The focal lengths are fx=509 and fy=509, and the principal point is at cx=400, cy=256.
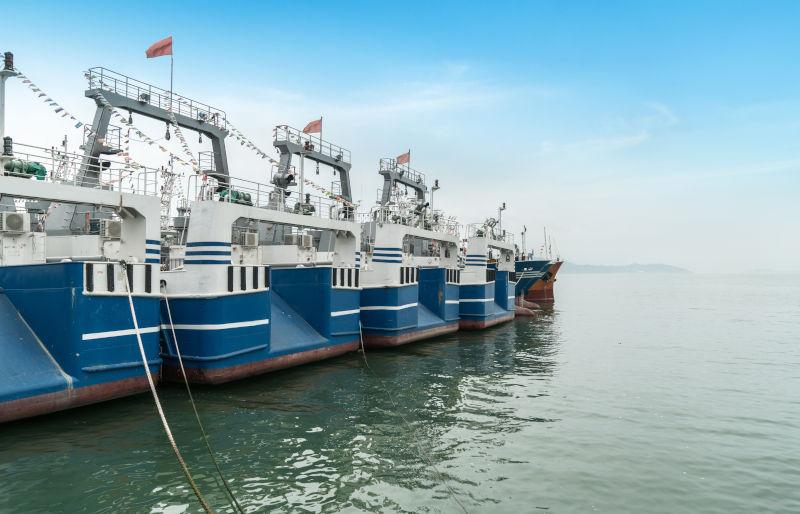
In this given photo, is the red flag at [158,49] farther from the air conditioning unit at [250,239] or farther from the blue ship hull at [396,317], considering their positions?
the blue ship hull at [396,317]

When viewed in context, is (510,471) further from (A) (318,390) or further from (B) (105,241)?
(B) (105,241)

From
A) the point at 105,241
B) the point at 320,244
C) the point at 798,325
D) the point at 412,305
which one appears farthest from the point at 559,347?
the point at 798,325

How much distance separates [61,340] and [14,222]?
216 inches

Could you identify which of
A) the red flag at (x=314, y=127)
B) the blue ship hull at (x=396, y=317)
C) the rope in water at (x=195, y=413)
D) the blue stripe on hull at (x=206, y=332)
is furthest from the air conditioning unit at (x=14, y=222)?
the blue ship hull at (x=396, y=317)

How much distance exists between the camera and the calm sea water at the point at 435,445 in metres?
7.45

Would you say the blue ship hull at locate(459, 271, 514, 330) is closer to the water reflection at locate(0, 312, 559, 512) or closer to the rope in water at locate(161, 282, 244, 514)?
the water reflection at locate(0, 312, 559, 512)

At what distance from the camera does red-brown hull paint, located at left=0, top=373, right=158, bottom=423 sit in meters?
9.38

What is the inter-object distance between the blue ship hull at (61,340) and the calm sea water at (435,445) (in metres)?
0.47

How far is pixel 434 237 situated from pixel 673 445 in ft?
55.5

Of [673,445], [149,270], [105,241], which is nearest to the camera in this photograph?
[673,445]

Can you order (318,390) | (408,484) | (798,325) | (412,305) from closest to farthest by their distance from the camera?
(408,484)
(318,390)
(412,305)
(798,325)

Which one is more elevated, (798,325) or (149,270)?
(149,270)

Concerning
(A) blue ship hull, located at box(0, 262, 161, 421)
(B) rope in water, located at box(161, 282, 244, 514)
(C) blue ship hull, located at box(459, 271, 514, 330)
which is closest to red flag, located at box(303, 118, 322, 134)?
(B) rope in water, located at box(161, 282, 244, 514)

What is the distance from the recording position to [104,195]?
39.1 feet
